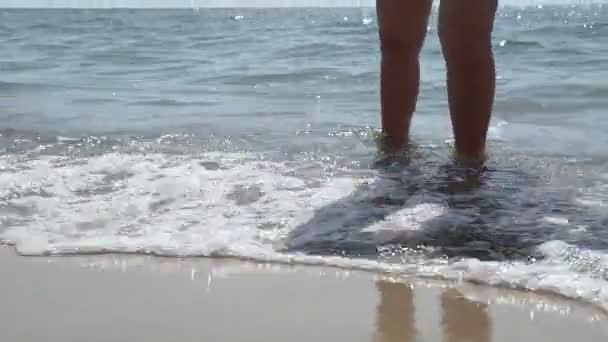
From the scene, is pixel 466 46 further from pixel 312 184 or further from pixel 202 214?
pixel 202 214

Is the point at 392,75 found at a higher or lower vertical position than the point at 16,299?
higher

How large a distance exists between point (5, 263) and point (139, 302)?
0.45 metres

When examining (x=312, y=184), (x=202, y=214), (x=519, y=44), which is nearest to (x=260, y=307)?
(x=202, y=214)

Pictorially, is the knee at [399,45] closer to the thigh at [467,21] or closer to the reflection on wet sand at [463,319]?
the thigh at [467,21]

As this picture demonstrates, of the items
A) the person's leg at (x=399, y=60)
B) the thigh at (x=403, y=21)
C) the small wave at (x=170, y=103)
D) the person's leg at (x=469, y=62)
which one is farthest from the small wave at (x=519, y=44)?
the person's leg at (x=469, y=62)

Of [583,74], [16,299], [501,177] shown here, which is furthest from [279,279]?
[583,74]

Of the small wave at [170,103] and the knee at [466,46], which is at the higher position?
the knee at [466,46]

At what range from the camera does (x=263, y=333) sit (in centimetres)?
134

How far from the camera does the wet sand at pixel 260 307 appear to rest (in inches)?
52.7

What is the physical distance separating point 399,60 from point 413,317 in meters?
1.49

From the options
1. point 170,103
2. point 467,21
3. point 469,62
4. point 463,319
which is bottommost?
point 463,319

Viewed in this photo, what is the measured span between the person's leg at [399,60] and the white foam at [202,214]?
1.37 ft

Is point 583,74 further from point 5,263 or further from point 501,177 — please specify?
point 5,263

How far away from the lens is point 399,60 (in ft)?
8.95
